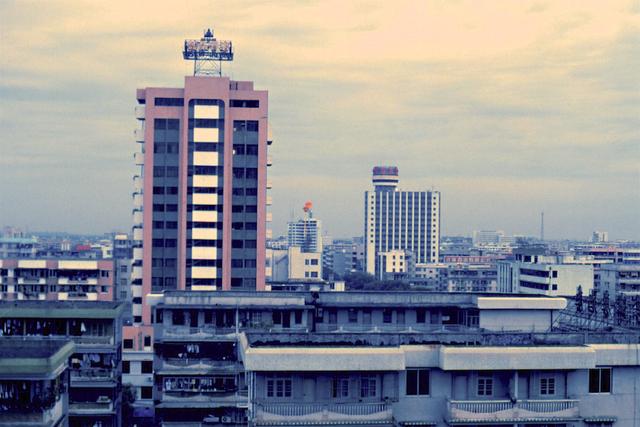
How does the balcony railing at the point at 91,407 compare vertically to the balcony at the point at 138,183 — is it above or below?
below

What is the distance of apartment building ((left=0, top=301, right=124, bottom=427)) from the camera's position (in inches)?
1443

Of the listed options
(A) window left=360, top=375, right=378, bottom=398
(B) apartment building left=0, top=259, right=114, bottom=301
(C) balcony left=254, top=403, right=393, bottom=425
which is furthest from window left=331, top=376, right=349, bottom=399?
(B) apartment building left=0, top=259, right=114, bottom=301

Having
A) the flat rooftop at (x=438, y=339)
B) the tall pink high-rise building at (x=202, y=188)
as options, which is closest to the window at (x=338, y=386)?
the flat rooftop at (x=438, y=339)

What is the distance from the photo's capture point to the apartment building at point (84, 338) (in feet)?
120

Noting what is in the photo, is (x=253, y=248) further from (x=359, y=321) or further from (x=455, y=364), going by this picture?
(x=455, y=364)

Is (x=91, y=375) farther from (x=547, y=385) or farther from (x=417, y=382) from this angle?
(x=547, y=385)

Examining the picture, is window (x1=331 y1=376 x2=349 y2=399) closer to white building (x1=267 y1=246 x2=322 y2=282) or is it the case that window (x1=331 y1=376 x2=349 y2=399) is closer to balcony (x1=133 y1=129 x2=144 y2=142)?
balcony (x1=133 y1=129 x2=144 y2=142)

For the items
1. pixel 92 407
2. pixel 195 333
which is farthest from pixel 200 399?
pixel 92 407

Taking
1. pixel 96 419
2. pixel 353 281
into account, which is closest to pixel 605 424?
pixel 96 419

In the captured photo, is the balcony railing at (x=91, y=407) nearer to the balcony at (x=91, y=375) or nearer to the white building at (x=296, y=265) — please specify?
the balcony at (x=91, y=375)

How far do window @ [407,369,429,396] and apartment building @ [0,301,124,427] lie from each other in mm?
16195

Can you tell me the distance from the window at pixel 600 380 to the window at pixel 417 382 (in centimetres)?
429

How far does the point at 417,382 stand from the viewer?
24531 millimetres

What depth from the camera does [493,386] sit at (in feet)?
80.5
